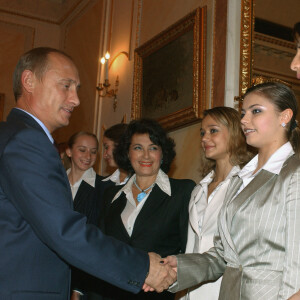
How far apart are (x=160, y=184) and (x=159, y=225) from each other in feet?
Result: 1.18

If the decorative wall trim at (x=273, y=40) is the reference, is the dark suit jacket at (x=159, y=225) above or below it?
below

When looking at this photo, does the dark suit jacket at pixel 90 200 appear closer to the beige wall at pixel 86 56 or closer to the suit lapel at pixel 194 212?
the suit lapel at pixel 194 212

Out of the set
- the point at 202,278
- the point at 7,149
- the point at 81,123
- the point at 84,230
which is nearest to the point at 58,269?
the point at 84,230

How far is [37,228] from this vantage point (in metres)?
2.03

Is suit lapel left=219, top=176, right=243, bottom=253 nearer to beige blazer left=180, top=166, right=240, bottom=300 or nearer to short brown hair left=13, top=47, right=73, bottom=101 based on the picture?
beige blazer left=180, top=166, right=240, bottom=300

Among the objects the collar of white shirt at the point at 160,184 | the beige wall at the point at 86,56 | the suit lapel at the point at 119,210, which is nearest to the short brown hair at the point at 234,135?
the collar of white shirt at the point at 160,184

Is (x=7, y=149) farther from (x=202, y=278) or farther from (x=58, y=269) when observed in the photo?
(x=202, y=278)

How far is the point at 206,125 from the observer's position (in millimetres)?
3289

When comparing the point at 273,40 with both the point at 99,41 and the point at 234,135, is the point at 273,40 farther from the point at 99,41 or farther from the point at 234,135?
the point at 99,41

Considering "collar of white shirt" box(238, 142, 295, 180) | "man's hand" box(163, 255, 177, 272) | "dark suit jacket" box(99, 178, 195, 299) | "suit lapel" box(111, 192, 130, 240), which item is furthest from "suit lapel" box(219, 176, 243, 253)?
"suit lapel" box(111, 192, 130, 240)

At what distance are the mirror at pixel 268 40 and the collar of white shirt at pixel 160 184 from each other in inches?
40.8

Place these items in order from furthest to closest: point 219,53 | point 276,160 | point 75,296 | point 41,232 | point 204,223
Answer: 1. point 219,53
2. point 75,296
3. point 204,223
4. point 276,160
5. point 41,232

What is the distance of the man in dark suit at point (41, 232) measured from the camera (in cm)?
197

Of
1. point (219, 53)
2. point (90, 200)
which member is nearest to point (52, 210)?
point (90, 200)
